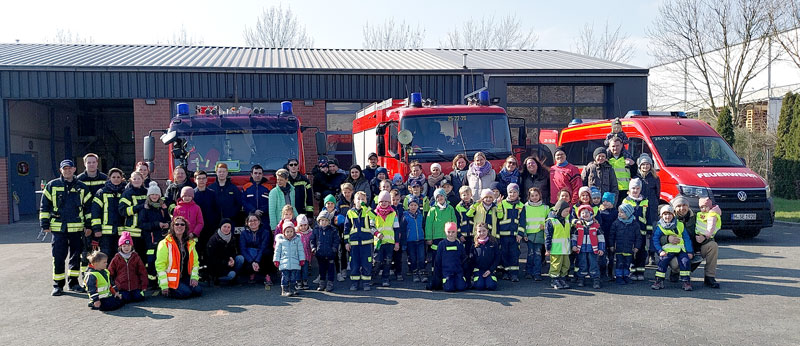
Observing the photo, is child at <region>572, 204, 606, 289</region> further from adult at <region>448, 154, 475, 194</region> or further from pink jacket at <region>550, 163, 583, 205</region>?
adult at <region>448, 154, 475, 194</region>

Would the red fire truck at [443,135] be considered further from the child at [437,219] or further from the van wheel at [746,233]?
the van wheel at [746,233]

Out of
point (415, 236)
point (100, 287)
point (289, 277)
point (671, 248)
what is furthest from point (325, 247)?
point (671, 248)

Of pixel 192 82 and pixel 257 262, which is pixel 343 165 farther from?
pixel 257 262

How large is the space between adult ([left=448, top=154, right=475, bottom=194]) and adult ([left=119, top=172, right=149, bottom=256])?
4.43 metres

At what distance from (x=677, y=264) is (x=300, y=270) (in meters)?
4.86

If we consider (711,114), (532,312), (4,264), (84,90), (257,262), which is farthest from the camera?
(711,114)

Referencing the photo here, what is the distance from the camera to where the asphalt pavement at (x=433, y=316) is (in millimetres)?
5703

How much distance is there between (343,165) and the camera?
17234 mm

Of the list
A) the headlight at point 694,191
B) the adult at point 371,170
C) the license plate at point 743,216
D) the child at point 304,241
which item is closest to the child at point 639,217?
the headlight at point 694,191

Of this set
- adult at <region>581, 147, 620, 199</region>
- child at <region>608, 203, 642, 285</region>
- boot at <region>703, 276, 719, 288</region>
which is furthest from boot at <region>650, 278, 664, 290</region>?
adult at <region>581, 147, 620, 199</region>

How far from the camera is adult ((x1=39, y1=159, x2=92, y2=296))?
7.72 m

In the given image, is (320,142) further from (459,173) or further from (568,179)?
(568,179)

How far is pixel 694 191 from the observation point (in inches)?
417

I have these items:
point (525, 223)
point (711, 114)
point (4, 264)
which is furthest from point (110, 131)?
point (711, 114)
